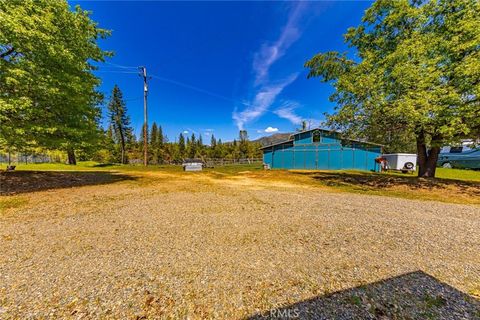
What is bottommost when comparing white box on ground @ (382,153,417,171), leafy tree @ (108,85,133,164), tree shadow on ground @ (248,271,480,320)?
tree shadow on ground @ (248,271,480,320)

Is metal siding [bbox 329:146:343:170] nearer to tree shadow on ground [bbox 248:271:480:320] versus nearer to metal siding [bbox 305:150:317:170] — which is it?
metal siding [bbox 305:150:317:170]

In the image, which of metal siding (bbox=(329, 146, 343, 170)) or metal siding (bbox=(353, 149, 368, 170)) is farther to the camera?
metal siding (bbox=(329, 146, 343, 170))

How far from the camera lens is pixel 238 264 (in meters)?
2.86

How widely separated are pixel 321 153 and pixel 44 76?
79.3ft

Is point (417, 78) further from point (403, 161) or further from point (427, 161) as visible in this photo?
point (403, 161)

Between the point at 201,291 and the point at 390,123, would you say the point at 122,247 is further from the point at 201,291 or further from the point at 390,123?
the point at 390,123

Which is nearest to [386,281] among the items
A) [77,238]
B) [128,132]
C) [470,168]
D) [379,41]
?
[77,238]

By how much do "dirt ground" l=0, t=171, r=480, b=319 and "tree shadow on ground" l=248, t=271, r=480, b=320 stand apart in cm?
1

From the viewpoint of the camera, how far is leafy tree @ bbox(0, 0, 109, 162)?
6.50 meters

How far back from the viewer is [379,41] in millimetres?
10531

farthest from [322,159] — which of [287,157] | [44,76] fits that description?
[44,76]

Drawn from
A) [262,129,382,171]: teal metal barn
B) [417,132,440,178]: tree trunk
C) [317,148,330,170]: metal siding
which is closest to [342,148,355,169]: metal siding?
[262,129,382,171]: teal metal barn

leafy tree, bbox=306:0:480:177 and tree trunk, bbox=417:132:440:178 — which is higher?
leafy tree, bbox=306:0:480:177

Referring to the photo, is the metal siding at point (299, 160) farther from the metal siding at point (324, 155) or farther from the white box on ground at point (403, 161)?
the white box on ground at point (403, 161)
